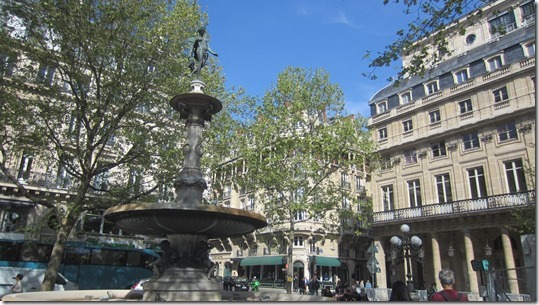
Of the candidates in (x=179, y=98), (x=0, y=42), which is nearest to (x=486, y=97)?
(x=179, y=98)

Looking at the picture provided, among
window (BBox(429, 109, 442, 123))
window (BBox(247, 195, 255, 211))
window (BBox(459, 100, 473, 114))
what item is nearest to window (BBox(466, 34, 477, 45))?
window (BBox(459, 100, 473, 114))

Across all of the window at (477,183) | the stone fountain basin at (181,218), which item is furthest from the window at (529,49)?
the stone fountain basin at (181,218)

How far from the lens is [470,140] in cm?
2809

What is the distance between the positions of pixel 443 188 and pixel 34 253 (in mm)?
27520

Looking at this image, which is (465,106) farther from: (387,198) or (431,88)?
(387,198)

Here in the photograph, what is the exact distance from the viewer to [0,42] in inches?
570

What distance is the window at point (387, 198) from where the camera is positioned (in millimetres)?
32312

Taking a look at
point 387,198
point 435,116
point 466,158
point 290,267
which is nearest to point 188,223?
point 290,267

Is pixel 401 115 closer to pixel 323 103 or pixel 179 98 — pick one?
pixel 323 103

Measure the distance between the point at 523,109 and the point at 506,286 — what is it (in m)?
18.8

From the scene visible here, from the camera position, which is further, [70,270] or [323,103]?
[323,103]

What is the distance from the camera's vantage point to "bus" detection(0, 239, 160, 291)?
21578mm

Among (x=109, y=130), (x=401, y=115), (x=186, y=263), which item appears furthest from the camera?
(x=401, y=115)

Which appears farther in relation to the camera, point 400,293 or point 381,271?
point 381,271
